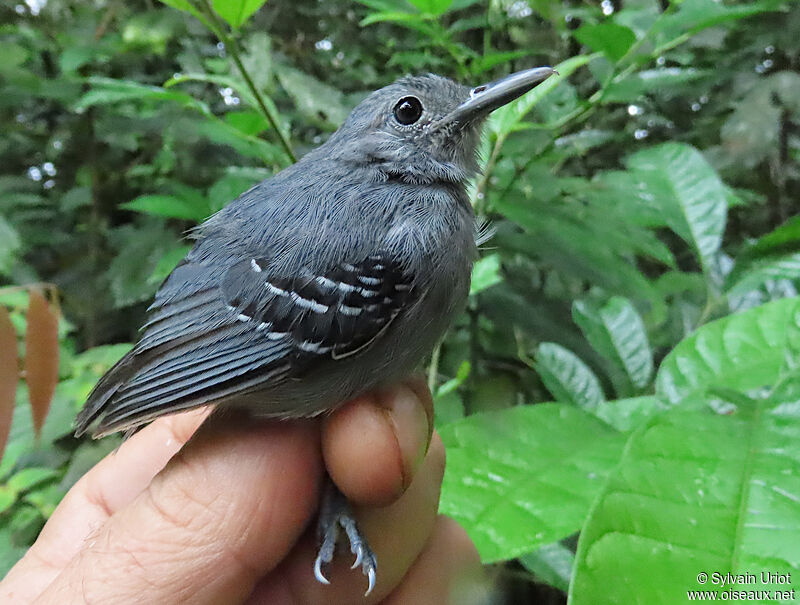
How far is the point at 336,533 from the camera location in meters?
1.26

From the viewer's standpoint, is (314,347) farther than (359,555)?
No

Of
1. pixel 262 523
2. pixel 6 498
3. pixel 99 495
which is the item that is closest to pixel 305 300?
pixel 262 523

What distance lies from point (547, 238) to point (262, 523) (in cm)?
114

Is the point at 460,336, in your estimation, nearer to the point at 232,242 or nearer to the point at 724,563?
the point at 232,242

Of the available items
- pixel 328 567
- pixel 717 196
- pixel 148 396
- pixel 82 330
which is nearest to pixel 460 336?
pixel 717 196

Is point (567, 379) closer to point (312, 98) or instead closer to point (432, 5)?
point (432, 5)

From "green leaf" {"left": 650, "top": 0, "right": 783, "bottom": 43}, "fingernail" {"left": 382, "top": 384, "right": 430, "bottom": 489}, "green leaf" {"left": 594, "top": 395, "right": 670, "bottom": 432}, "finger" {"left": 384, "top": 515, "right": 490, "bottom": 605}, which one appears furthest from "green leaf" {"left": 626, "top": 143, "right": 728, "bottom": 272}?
"finger" {"left": 384, "top": 515, "right": 490, "bottom": 605}

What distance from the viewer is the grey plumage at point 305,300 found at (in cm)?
106

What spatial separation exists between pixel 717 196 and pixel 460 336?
113cm

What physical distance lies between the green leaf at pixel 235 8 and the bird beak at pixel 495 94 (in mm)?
530

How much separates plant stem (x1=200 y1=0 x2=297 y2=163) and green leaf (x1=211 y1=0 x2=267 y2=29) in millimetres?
84

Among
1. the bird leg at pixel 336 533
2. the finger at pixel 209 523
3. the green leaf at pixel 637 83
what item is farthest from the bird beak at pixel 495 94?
the bird leg at pixel 336 533

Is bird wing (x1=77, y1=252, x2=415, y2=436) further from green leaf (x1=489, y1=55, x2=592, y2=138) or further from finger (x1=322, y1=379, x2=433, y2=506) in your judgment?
green leaf (x1=489, y1=55, x2=592, y2=138)

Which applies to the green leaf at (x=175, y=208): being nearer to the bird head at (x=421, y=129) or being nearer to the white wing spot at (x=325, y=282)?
the bird head at (x=421, y=129)
